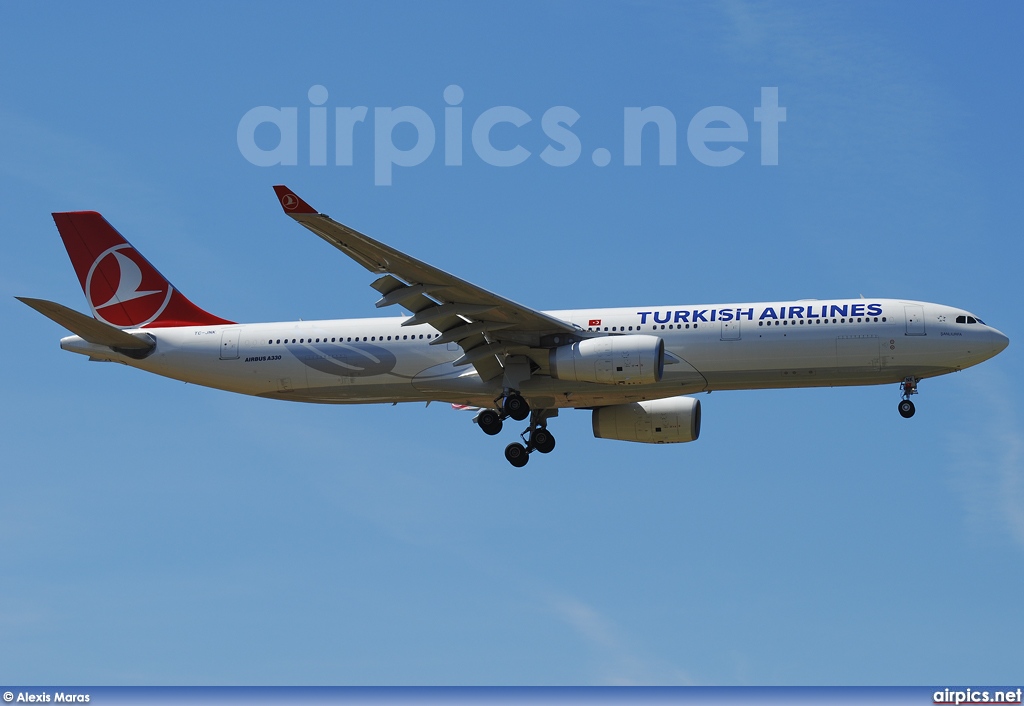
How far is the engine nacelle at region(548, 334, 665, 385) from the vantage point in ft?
127

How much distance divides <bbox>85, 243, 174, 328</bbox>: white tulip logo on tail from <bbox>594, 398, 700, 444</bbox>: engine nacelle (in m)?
15.0

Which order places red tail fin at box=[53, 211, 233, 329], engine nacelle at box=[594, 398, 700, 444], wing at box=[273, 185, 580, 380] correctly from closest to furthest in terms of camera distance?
wing at box=[273, 185, 580, 380] < engine nacelle at box=[594, 398, 700, 444] < red tail fin at box=[53, 211, 233, 329]

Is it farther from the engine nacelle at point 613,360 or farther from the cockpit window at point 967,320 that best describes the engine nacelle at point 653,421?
the cockpit window at point 967,320

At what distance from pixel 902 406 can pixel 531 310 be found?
10968 mm

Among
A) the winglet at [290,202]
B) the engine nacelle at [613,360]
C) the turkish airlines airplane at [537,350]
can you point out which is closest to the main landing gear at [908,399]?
the turkish airlines airplane at [537,350]

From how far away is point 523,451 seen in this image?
143 feet

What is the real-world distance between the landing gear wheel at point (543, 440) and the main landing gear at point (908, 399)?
1061cm

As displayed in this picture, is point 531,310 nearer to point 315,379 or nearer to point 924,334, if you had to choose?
point 315,379

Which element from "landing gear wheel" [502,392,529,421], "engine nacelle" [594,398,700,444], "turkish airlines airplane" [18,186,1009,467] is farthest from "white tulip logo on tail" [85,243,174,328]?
"engine nacelle" [594,398,700,444]

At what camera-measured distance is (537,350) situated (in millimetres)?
40688

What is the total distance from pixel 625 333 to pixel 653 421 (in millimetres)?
4928

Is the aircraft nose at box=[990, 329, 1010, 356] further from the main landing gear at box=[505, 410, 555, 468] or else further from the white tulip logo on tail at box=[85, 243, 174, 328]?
the white tulip logo on tail at box=[85, 243, 174, 328]

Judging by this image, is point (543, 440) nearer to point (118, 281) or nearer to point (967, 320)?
point (967, 320)

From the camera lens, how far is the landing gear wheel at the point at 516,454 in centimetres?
4347
